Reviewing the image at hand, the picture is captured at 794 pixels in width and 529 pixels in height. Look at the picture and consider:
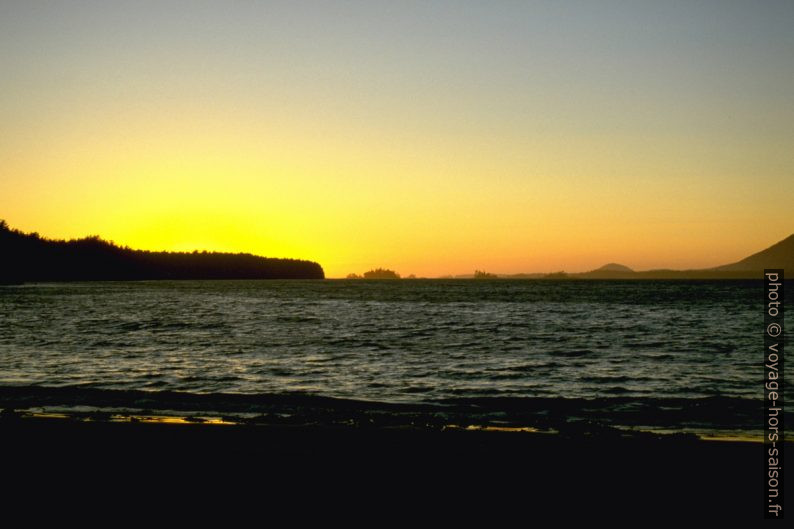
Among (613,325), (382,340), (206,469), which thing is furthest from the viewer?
(613,325)

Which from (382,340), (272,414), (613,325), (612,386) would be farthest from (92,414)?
(613,325)

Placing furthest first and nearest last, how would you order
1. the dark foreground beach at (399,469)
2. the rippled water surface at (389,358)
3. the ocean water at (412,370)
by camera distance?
the rippled water surface at (389,358) → the ocean water at (412,370) → the dark foreground beach at (399,469)

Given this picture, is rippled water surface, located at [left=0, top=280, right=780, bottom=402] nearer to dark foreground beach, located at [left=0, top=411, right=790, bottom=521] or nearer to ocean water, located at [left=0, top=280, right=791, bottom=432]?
ocean water, located at [left=0, top=280, right=791, bottom=432]

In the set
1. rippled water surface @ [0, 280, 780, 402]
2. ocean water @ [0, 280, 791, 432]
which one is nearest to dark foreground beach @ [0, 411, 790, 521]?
ocean water @ [0, 280, 791, 432]

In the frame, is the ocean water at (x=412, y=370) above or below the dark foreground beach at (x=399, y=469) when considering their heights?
below

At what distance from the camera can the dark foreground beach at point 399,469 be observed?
9.18 m

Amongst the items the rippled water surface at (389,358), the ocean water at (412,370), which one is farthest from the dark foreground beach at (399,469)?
the rippled water surface at (389,358)

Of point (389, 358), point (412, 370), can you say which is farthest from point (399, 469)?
point (389, 358)

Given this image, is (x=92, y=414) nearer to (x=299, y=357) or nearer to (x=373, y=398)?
(x=373, y=398)

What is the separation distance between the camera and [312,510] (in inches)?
343

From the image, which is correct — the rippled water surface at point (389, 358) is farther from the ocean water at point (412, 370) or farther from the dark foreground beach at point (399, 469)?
the dark foreground beach at point (399, 469)

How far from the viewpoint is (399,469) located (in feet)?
35.8

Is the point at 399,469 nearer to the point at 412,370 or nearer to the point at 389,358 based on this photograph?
the point at 412,370

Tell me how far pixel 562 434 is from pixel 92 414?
12740mm
